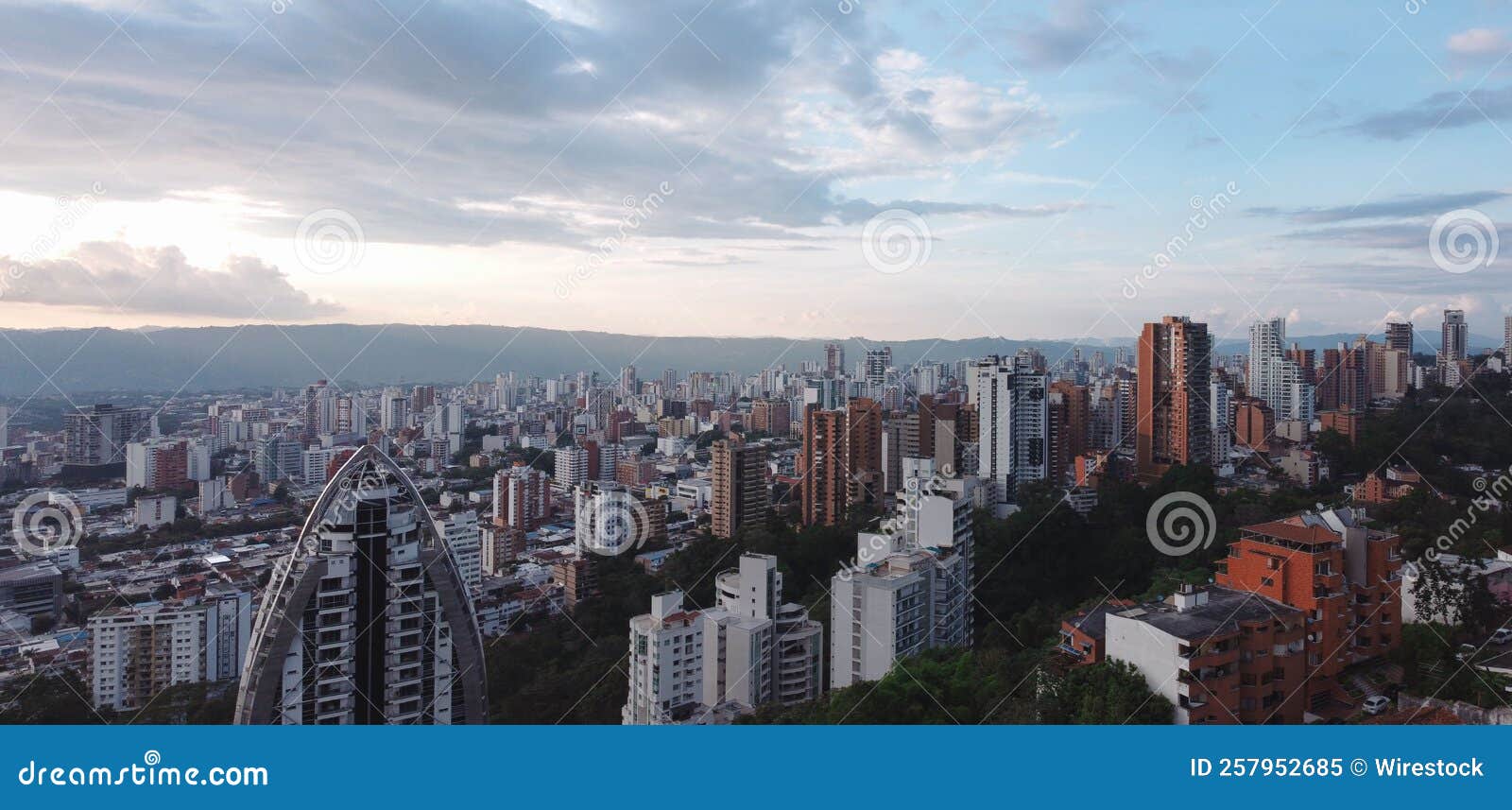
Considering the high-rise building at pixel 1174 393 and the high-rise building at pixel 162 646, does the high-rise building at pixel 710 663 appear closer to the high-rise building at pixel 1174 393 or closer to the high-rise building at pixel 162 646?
the high-rise building at pixel 162 646

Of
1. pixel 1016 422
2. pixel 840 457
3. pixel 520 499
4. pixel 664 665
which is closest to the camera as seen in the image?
pixel 664 665

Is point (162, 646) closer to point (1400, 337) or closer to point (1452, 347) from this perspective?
point (1452, 347)

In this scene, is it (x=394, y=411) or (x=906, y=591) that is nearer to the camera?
(x=906, y=591)

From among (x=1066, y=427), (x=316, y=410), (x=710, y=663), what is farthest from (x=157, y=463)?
(x=1066, y=427)

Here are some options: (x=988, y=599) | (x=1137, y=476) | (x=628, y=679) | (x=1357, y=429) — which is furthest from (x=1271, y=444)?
(x=628, y=679)

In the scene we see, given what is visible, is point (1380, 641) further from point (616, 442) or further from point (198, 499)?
point (616, 442)

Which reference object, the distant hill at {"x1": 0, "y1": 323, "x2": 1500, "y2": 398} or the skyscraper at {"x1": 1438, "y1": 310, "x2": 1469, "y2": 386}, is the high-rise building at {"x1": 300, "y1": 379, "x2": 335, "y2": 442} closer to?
the distant hill at {"x1": 0, "y1": 323, "x2": 1500, "y2": 398}
